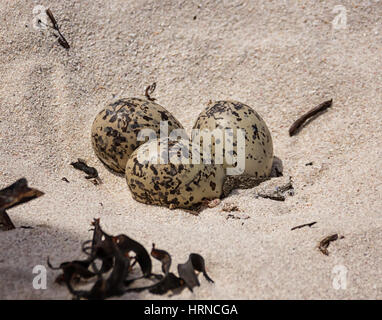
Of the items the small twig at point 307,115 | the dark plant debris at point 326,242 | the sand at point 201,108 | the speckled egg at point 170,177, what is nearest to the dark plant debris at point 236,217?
the sand at point 201,108

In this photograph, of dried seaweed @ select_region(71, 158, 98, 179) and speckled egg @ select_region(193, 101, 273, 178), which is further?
dried seaweed @ select_region(71, 158, 98, 179)

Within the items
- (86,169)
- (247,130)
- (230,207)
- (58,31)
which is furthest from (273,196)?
(58,31)

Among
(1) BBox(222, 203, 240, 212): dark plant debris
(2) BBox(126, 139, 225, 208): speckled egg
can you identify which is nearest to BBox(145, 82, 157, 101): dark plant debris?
→ (2) BBox(126, 139, 225, 208): speckled egg

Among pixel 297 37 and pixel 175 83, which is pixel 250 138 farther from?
pixel 297 37

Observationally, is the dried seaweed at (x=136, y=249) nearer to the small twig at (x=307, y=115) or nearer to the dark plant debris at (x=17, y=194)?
the dark plant debris at (x=17, y=194)

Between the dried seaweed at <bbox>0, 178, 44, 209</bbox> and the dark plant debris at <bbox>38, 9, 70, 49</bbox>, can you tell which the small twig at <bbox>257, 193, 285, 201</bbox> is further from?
the dark plant debris at <bbox>38, 9, 70, 49</bbox>

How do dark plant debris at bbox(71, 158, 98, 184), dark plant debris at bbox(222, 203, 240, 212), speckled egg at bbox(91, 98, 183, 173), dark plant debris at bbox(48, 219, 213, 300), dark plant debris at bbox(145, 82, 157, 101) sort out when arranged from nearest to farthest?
dark plant debris at bbox(48, 219, 213, 300)
dark plant debris at bbox(222, 203, 240, 212)
speckled egg at bbox(91, 98, 183, 173)
dark plant debris at bbox(71, 158, 98, 184)
dark plant debris at bbox(145, 82, 157, 101)

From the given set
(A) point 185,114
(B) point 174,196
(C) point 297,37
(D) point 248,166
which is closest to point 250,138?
(D) point 248,166
